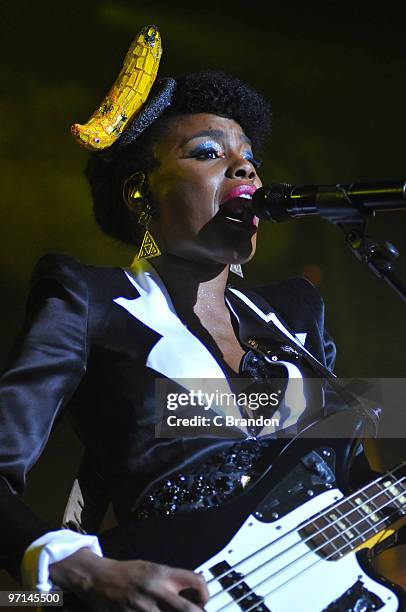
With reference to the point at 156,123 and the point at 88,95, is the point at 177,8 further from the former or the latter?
the point at 156,123

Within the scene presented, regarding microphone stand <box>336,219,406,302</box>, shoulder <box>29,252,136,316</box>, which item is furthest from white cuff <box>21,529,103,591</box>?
microphone stand <box>336,219,406,302</box>

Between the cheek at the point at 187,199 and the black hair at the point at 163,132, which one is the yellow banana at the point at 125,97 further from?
the cheek at the point at 187,199

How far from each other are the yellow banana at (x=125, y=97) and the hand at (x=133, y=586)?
1.18 m

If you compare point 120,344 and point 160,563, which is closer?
point 160,563

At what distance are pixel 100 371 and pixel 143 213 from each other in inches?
21.5

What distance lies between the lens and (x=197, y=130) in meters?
2.05

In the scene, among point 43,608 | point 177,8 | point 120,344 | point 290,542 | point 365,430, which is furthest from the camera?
point 177,8

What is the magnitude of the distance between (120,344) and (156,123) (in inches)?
28.6

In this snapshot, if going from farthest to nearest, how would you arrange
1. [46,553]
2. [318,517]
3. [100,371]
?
[100,371], [318,517], [46,553]

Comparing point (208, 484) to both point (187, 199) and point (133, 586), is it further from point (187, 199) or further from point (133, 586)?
point (187, 199)

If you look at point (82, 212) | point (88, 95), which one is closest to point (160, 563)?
point (82, 212)

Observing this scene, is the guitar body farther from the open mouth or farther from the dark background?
the dark background

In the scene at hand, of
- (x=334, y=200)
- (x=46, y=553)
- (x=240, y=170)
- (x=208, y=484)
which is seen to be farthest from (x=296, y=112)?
(x=46, y=553)

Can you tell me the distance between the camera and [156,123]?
213 centimetres
